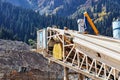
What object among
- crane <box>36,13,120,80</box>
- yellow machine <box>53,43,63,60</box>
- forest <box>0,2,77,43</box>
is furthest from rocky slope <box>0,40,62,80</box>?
yellow machine <box>53,43,63,60</box>

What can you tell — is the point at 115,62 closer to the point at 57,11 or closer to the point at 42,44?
the point at 42,44

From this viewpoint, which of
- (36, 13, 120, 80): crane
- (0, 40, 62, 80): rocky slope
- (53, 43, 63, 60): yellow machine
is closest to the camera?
(36, 13, 120, 80): crane

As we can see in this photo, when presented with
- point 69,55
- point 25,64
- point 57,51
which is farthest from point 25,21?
point 69,55

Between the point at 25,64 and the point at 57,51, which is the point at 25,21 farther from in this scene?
the point at 57,51

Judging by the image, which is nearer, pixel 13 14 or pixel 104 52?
pixel 104 52

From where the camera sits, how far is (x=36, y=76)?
53.7 m

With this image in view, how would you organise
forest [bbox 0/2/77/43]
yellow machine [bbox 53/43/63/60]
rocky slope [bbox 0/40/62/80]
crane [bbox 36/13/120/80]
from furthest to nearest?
forest [bbox 0/2/77/43] → rocky slope [bbox 0/40/62/80] → yellow machine [bbox 53/43/63/60] → crane [bbox 36/13/120/80]

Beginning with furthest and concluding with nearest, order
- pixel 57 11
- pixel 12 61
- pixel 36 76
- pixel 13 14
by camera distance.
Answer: pixel 57 11, pixel 13 14, pixel 12 61, pixel 36 76

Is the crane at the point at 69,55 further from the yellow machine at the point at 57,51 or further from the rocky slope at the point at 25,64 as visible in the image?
the rocky slope at the point at 25,64

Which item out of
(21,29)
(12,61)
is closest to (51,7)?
(21,29)

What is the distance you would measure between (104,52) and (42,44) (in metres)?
9.58

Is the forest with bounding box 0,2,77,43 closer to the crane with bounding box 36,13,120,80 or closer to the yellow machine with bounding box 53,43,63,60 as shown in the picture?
the crane with bounding box 36,13,120,80

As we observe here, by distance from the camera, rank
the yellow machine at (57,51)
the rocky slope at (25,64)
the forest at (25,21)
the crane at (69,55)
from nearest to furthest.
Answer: the crane at (69,55)
the yellow machine at (57,51)
the rocky slope at (25,64)
the forest at (25,21)

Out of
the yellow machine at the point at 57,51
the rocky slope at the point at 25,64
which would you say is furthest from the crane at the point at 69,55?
the rocky slope at the point at 25,64
